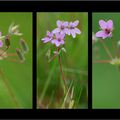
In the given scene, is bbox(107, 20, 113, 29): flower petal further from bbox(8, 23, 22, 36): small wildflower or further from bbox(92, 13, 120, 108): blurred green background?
bbox(8, 23, 22, 36): small wildflower

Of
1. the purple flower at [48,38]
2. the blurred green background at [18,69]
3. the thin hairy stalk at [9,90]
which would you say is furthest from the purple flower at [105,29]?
the thin hairy stalk at [9,90]

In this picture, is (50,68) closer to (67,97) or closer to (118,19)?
(67,97)

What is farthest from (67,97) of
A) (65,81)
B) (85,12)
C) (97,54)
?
(85,12)

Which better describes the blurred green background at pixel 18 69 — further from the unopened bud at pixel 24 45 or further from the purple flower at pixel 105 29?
the purple flower at pixel 105 29

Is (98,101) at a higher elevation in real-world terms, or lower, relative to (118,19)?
lower

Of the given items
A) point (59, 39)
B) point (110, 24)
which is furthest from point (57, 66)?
point (110, 24)

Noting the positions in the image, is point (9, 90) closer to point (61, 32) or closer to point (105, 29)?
point (61, 32)

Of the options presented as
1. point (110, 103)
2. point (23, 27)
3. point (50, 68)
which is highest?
point (23, 27)
